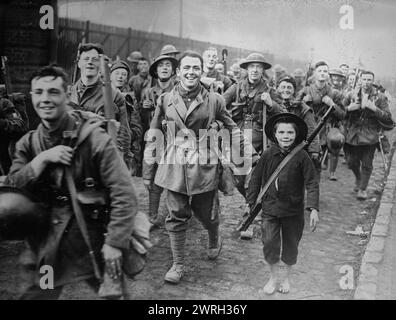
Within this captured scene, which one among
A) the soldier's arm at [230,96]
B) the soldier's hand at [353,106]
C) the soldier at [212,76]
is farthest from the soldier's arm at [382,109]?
the soldier's arm at [230,96]

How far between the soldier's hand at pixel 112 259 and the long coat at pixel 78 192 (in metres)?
0.04

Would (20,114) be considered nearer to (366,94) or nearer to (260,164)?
(260,164)

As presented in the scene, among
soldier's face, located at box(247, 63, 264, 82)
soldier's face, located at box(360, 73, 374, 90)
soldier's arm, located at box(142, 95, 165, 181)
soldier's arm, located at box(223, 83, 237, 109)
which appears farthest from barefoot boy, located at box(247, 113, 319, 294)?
soldier's face, located at box(360, 73, 374, 90)

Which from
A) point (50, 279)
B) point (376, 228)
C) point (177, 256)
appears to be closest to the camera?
point (50, 279)

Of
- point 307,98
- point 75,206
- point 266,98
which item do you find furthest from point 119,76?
point 75,206

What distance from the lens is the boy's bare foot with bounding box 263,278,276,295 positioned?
155 inches

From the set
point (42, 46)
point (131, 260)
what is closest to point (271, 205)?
point (131, 260)

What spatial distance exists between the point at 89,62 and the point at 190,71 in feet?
3.04

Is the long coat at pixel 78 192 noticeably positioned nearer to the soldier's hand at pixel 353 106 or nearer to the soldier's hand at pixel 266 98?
the soldier's hand at pixel 266 98

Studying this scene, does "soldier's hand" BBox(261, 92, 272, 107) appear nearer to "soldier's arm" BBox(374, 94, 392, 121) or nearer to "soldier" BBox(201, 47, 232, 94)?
"soldier" BBox(201, 47, 232, 94)

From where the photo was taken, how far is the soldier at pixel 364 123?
22.9ft

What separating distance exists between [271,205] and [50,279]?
72.7 inches

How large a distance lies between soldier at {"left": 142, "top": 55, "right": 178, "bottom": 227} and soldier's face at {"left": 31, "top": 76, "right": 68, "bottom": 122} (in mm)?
2327

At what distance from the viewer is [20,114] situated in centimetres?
512
